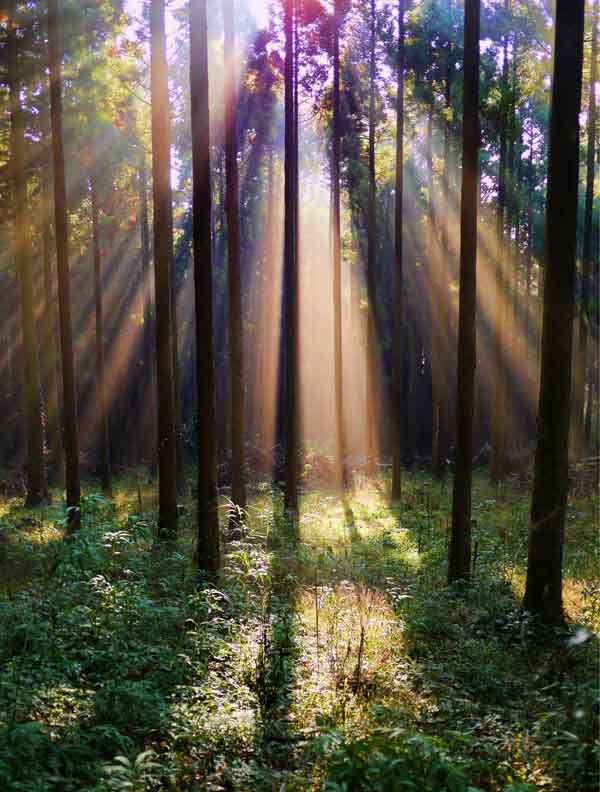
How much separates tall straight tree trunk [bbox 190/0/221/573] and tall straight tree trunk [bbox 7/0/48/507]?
693 centimetres

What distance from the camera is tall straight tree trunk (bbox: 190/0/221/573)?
31.1ft

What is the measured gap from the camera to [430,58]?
18531 millimetres

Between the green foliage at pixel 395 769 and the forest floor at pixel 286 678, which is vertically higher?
the green foliage at pixel 395 769

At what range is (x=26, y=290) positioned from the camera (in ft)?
54.4

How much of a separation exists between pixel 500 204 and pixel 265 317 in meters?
16.5

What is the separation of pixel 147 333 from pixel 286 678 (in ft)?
87.4

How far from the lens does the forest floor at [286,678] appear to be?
4.36m

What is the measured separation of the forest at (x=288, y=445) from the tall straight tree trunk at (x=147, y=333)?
31cm

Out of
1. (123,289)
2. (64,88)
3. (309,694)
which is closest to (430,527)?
(309,694)

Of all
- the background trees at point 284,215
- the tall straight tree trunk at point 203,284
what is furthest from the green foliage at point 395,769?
the background trees at point 284,215

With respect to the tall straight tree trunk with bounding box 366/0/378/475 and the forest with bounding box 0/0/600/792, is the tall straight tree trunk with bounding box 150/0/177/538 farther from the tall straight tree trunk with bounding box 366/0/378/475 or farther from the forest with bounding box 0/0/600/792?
the tall straight tree trunk with bounding box 366/0/378/475

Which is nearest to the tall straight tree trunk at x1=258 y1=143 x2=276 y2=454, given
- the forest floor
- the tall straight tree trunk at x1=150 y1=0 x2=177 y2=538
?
the tall straight tree trunk at x1=150 y1=0 x2=177 y2=538

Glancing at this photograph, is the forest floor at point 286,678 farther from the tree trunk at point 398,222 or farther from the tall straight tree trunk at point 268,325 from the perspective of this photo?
the tall straight tree trunk at point 268,325

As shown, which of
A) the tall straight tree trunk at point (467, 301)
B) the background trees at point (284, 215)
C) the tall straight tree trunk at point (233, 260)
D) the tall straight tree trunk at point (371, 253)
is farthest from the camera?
the tall straight tree trunk at point (371, 253)
